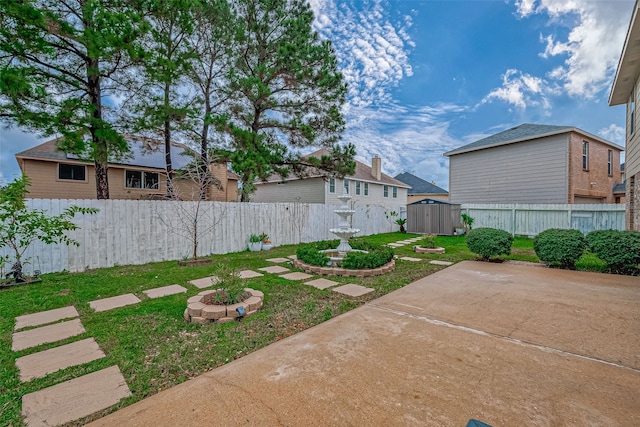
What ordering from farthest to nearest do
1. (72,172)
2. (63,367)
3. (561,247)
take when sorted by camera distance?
(72,172)
(561,247)
(63,367)

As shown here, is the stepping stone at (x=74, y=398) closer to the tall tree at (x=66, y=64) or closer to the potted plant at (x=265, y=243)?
the tall tree at (x=66, y=64)

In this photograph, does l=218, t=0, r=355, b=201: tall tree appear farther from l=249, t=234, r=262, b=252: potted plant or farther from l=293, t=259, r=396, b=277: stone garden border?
l=293, t=259, r=396, b=277: stone garden border

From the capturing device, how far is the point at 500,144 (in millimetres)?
14062

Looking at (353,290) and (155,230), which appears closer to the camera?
(353,290)

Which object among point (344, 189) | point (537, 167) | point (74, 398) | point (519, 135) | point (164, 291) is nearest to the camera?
point (74, 398)

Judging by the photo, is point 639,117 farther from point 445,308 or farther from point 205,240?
point 205,240

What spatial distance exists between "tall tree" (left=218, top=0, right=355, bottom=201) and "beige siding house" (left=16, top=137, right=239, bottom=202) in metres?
2.06

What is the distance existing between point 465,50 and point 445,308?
1313 centimetres

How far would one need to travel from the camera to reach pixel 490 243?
23.1 feet

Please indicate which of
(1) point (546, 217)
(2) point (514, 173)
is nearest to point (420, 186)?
(2) point (514, 173)

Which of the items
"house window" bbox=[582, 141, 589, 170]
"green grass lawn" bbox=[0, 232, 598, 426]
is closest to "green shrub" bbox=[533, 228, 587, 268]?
"green grass lawn" bbox=[0, 232, 598, 426]

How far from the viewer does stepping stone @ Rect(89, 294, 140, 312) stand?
383 centimetres

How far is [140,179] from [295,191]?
9.22 m

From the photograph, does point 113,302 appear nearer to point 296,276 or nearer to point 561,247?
point 296,276
